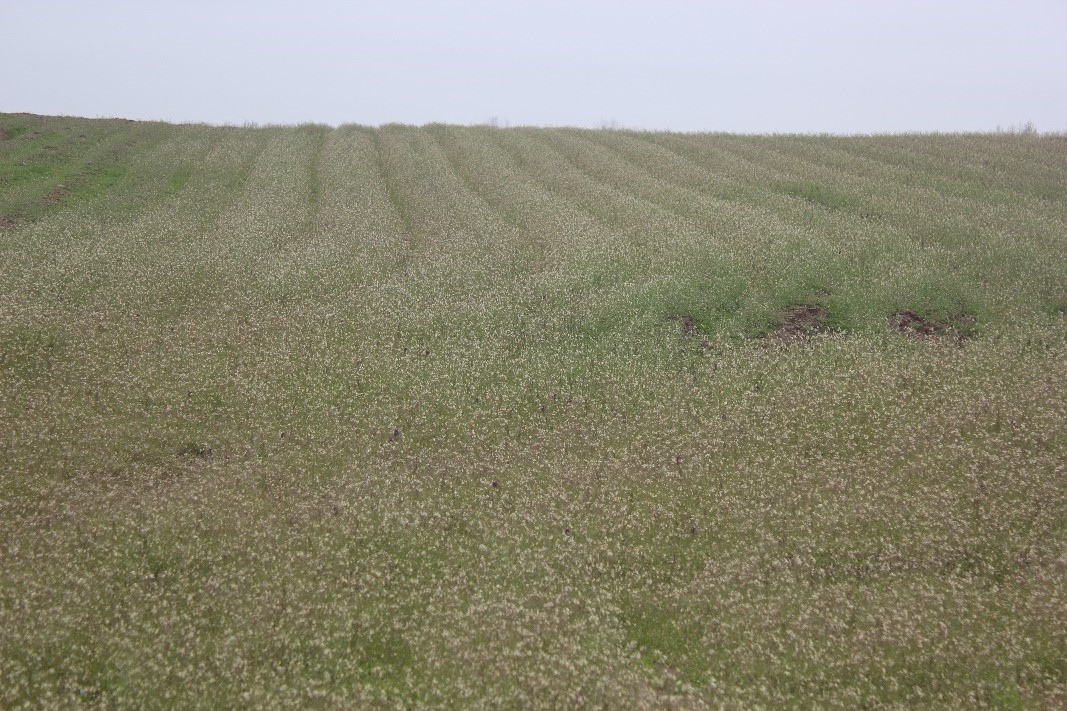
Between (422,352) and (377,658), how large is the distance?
789cm

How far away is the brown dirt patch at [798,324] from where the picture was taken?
15.7m

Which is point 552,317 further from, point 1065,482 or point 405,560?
point 1065,482

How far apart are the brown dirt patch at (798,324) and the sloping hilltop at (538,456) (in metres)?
0.11

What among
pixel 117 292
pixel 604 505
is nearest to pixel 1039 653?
pixel 604 505

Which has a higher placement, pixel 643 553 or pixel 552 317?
pixel 552 317

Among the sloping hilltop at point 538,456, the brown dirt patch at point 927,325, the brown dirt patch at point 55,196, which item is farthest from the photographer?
the brown dirt patch at point 55,196

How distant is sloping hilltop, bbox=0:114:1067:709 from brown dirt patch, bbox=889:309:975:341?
0.18 meters

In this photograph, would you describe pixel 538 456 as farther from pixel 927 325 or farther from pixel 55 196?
pixel 55 196

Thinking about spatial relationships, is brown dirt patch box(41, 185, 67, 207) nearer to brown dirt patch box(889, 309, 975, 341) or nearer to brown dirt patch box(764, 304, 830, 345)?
brown dirt patch box(764, 304, 830, 345)

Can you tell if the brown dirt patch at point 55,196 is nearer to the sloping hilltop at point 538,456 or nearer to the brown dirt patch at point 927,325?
the sloping hilltop at point 538,456

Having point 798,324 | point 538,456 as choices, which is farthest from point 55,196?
point 798,324

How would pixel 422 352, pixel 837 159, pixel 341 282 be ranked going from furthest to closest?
pixel 837 159
pixel 341 282
pixel 422 352

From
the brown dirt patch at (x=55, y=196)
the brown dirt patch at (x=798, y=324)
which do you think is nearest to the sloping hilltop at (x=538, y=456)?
the brown dirt patch at (x=798, y=324)

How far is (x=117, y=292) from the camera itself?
56.8 ft
